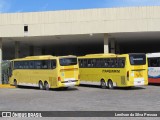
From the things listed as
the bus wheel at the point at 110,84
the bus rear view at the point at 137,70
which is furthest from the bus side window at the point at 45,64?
the bus rear view at the point at 137,70

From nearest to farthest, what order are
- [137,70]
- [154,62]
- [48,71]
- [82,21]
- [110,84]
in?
[137,70] → [48,71] → [110,84] → [154,62] → [82,21]

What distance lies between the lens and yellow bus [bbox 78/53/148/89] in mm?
26672

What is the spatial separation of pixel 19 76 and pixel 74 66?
267 inches

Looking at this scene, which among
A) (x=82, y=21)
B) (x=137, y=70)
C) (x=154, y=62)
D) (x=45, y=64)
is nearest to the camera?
(x=137, y=70)

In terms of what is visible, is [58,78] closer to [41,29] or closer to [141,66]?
[141,66]

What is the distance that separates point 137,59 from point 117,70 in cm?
161

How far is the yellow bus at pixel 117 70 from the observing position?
26672 millimetres

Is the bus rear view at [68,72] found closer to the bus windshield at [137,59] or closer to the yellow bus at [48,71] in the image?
the yellow bus at [48,71]

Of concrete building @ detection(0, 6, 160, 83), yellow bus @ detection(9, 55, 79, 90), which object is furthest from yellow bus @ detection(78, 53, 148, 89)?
concrete building @ detection(0, 6, 160, 83)

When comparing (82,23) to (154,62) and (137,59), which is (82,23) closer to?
(154,62)

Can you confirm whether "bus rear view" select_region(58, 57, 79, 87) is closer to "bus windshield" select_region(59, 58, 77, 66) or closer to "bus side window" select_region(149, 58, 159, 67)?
"bus windshield" select_region(59, 58, 77, 66)

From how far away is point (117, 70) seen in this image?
89.9 ft

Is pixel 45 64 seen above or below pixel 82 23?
below

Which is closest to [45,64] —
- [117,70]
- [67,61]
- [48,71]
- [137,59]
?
[48,71]
